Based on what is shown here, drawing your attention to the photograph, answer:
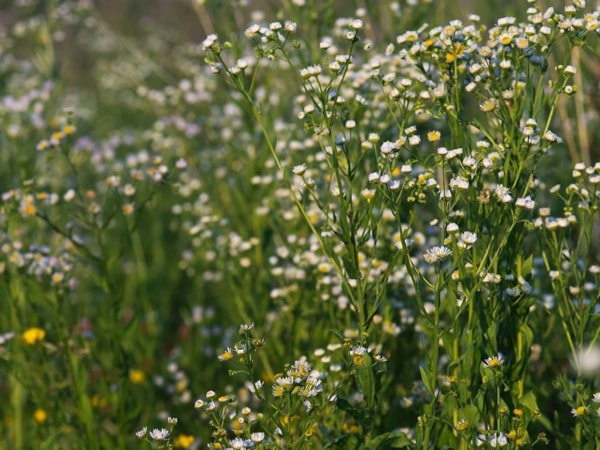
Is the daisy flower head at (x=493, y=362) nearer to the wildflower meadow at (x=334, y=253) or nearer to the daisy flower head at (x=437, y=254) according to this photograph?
the wildflower meadow at (x=334, y=253)

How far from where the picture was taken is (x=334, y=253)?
1.99 m

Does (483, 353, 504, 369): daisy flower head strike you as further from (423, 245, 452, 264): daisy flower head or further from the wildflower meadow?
(423, 245, 452, 264): daisy flower head

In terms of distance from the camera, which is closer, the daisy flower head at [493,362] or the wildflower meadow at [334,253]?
the daisy flower head at [493,362]

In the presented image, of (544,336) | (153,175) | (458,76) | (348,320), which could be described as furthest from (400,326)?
(153,175)

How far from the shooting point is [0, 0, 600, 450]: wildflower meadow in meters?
1.90

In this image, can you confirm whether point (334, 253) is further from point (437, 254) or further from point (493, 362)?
point (493, 362)

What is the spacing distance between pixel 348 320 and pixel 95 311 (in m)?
2.35

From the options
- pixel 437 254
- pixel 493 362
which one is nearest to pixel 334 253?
pixel 437 254

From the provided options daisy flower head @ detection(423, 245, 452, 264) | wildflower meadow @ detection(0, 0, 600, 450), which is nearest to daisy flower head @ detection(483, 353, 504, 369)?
wildflower meadow @ detection(0, 0, 600, 450)

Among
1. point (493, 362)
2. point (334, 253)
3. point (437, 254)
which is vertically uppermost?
point (334, 253)

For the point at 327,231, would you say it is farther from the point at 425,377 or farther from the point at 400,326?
the point at 400,326

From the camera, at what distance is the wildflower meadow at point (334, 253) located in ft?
6.22

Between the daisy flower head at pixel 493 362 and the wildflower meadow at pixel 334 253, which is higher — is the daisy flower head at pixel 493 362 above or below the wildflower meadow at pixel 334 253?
below

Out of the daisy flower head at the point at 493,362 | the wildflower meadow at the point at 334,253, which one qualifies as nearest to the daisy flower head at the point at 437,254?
the wildflower meadow at the point at 334,253
